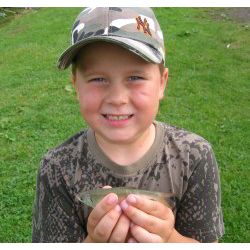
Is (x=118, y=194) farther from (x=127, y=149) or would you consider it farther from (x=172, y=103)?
(x=172, y=103)

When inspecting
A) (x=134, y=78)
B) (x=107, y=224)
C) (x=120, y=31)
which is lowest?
(x=107, y=224)

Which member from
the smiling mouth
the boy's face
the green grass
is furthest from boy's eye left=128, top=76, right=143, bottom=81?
the green grass

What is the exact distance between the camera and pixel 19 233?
2920mm

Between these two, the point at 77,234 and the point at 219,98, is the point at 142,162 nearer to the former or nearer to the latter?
the point at 77,234

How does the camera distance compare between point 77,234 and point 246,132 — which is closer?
point 77,234

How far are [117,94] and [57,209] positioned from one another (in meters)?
0.47

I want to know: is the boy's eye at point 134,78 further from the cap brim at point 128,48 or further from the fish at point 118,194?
the fish at point 118,194

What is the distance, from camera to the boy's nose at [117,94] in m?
1.36

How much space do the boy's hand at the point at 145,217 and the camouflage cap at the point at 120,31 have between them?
421mm

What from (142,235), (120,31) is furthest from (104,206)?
(120,31)

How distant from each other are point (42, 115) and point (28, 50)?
8.02ft

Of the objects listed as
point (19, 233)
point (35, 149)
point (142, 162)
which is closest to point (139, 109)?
point (142, 162)

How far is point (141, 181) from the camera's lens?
5.04 feet

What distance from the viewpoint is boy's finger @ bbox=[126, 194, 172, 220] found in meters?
1.25
